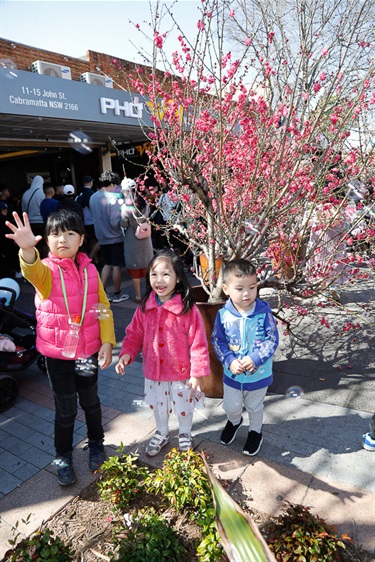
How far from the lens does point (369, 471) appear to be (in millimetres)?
2500

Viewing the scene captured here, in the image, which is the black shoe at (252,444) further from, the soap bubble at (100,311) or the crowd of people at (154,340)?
the soap bubble at (100,311)

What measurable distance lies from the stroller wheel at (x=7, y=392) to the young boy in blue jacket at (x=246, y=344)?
2.00 meters

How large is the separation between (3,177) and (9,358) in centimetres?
1121

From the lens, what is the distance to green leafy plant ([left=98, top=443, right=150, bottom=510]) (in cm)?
226

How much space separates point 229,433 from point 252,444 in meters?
0.21

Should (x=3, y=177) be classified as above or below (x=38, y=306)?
above

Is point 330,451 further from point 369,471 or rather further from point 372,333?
point 372,333

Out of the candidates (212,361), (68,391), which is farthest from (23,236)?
(212,361)

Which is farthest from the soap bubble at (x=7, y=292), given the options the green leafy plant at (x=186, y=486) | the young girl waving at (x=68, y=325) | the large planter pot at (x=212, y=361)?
the green leafy plant at (x=186, y=486)

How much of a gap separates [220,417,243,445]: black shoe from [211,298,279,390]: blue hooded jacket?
0.40m

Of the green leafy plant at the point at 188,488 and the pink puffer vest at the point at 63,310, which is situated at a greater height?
the pink puffer vest at the point at 63,310

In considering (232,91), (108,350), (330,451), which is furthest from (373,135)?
(108,350)

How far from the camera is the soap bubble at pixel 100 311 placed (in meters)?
2.55

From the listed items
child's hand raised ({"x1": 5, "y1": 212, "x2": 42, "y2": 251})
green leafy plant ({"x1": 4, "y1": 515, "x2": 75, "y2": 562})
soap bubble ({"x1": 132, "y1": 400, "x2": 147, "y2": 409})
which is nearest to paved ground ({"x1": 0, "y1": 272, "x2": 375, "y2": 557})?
soap bubble ({"x1": 132, "y1": 400, "x2": 147, "y2": 409})
